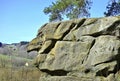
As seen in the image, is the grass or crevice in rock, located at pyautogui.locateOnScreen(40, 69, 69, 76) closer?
crevice in rock, located at pyautogui.locateOnScreen(40, 69, 69, 76)

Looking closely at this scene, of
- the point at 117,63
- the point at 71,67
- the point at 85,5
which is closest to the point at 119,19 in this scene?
the point at 117,63

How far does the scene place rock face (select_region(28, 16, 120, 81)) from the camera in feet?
57.6

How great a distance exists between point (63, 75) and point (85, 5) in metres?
17.0

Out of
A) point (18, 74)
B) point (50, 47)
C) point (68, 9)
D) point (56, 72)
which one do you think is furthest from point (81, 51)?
point (68, 9)

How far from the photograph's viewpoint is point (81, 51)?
61.1ft

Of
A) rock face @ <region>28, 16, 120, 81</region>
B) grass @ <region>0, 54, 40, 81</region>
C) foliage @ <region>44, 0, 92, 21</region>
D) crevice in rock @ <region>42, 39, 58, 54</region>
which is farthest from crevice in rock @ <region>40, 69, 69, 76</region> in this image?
foliage @ <region>44, 0, 92, 21</region>

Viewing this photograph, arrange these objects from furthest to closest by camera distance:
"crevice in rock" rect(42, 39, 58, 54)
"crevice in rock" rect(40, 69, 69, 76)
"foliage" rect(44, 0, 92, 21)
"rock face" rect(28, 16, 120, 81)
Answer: "foliage" rect(44, 0, 92, 21) → "crevice in rock" rect(42, 39, 58, 54) → "crevice in rock" rect(40, 69, 69, 76) → "rock face" rect(28, 16, 120, 81)

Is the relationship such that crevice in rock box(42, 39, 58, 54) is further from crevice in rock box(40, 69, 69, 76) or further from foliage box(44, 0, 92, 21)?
foliage box(44, 0, 92, 21)

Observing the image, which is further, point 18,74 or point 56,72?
point 18,74

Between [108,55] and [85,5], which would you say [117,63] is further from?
[85,5]

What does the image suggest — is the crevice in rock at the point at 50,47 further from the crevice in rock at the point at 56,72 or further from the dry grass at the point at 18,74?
the dry grass at the point at 18,74

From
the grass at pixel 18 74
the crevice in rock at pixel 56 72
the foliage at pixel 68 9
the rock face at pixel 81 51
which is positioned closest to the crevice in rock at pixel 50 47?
the rock face at pixel 81 51

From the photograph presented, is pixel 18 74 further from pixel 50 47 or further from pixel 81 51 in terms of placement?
pixel 81 51

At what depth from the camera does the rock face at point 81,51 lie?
17.5 meters
